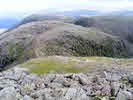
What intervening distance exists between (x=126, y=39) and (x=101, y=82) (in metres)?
153

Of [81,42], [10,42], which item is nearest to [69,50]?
[81,42]

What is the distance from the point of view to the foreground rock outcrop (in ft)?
60.1

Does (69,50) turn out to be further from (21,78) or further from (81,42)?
(21,78)

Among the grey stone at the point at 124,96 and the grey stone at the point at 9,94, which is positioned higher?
the grey stone at the point at 124,96

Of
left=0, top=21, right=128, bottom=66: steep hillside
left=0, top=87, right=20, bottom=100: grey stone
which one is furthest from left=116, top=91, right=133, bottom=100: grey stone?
left=0, top=21, right=128, bottom=66: steep hillside

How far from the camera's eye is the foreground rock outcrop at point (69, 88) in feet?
60.1

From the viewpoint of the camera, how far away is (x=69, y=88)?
20.2 metres

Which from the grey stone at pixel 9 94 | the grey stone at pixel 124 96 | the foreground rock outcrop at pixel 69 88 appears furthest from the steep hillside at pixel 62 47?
the grey stone at pixel 124 96

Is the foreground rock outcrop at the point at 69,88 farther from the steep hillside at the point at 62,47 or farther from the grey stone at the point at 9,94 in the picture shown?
the steep hillside at the point at 62,47

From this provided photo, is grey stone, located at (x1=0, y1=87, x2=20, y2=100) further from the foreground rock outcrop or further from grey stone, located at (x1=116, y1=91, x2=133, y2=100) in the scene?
grey stone, located at (x1=116, y1=91, x2=133, y2=100)

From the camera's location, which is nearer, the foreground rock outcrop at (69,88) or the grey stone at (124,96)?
the grey stone at (124,96)

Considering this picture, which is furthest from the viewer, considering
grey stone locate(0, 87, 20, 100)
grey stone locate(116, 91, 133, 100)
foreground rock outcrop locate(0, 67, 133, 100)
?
grey stone locate(0, 87, 20, 100)

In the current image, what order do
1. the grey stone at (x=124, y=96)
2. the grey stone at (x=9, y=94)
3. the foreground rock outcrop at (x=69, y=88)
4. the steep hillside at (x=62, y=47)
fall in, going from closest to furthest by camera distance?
the grey stone at (x=124, y=96)
the foreground rock outcrop at (x=69, y=88)
the grey stone at (x=9, y=94)
the steep hillside at (x=62, y=47)

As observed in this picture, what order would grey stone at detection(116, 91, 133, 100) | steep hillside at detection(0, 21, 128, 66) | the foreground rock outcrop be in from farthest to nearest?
steep hillside at detection(0, 21, 128, 66) < the foreground rock outcrop < grey stone at detection(116, 91, 133, 100)
